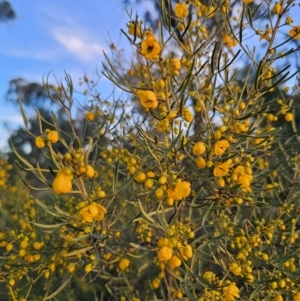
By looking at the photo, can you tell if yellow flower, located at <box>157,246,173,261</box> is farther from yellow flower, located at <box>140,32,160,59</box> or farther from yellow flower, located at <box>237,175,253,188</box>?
yellow flower, located at <box>140,32,160,59</box>

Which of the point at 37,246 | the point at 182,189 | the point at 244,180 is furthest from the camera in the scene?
the point at 37,246

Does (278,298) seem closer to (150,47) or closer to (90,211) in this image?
(90,211)

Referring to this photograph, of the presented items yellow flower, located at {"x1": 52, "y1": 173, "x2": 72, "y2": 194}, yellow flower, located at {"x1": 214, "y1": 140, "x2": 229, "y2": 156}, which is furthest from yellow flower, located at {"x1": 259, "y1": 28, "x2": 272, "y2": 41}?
yellow flower, located at {"x1": 52, "y1": 173, "x2": 72, "y2": 194}

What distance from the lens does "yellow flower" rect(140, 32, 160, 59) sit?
3.12 ft

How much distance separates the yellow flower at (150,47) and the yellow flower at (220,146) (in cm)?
28

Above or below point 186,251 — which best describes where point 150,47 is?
above

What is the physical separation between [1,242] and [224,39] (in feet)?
3.63

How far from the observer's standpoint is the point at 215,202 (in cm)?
125

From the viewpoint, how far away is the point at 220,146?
104cm

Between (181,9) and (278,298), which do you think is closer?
(181,9)

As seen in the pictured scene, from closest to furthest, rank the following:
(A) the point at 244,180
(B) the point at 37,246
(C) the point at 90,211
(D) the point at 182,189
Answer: (C) the point at 90,211 → (D) the point at 182,189 → (A) the point at 244,180 → (B) the point at 37,246

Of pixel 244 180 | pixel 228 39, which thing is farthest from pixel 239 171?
pixel 228 39

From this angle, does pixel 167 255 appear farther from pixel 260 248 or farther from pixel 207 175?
pixel 260 248

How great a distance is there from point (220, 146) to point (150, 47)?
314 mm
